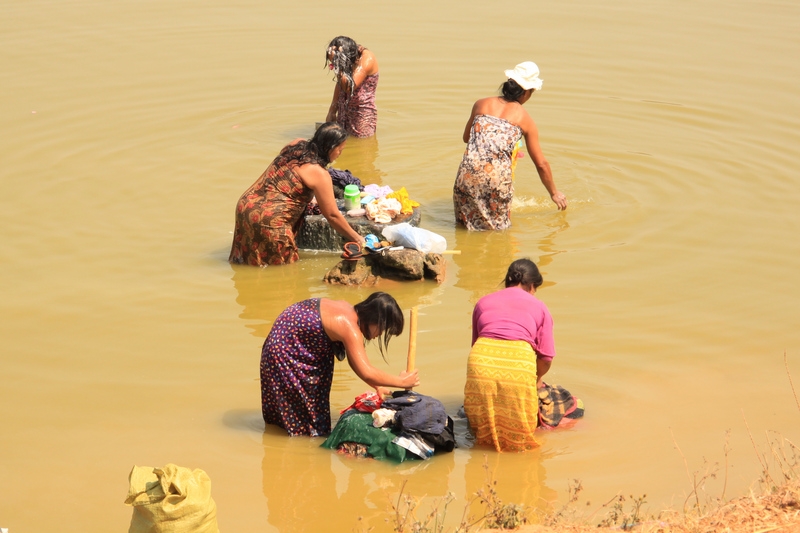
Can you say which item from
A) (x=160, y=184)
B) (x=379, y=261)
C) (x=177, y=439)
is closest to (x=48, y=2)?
(x=160, y=184)

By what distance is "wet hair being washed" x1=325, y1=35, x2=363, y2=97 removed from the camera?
11141mm

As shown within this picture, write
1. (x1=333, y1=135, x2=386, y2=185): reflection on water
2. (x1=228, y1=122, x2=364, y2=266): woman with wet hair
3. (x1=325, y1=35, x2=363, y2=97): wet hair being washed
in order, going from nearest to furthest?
1. (x1=228, y1=122, x2=364, y2=266): woman with wet hair
2. (x1=333, y1=135, x2=386, y2=185): reflection on water
3. (x1=325, y1=35, x2=363, y2=97): wet hair being washed

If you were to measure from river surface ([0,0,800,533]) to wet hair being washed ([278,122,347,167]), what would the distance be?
1010mm

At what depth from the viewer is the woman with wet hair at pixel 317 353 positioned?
542cm

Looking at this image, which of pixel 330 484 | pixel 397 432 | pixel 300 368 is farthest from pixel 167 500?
pixel 397 432

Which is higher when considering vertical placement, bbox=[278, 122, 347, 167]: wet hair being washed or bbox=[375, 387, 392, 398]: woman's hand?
bbox=[278, 122, 347, 167]: wet hair being washed

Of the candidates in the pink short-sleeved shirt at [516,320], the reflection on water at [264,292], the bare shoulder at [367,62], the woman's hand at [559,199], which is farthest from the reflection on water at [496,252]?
the bare shoulder at [367,62]

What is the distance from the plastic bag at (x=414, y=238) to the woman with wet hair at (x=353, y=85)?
129 inches

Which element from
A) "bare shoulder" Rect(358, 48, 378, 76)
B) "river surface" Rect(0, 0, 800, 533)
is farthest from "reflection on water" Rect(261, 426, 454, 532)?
"bare shoulder" Rect(358, 48, 378, 76)

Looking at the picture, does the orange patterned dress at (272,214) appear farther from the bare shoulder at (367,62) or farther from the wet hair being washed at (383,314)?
the bare shoulder at (367,62)

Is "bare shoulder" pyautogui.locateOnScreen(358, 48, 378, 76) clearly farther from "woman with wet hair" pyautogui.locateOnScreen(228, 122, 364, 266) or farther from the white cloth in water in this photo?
the white cloth in water

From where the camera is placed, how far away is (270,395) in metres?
5.71

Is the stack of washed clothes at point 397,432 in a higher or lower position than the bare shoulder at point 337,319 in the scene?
lower

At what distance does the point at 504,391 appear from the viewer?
17.7ft
